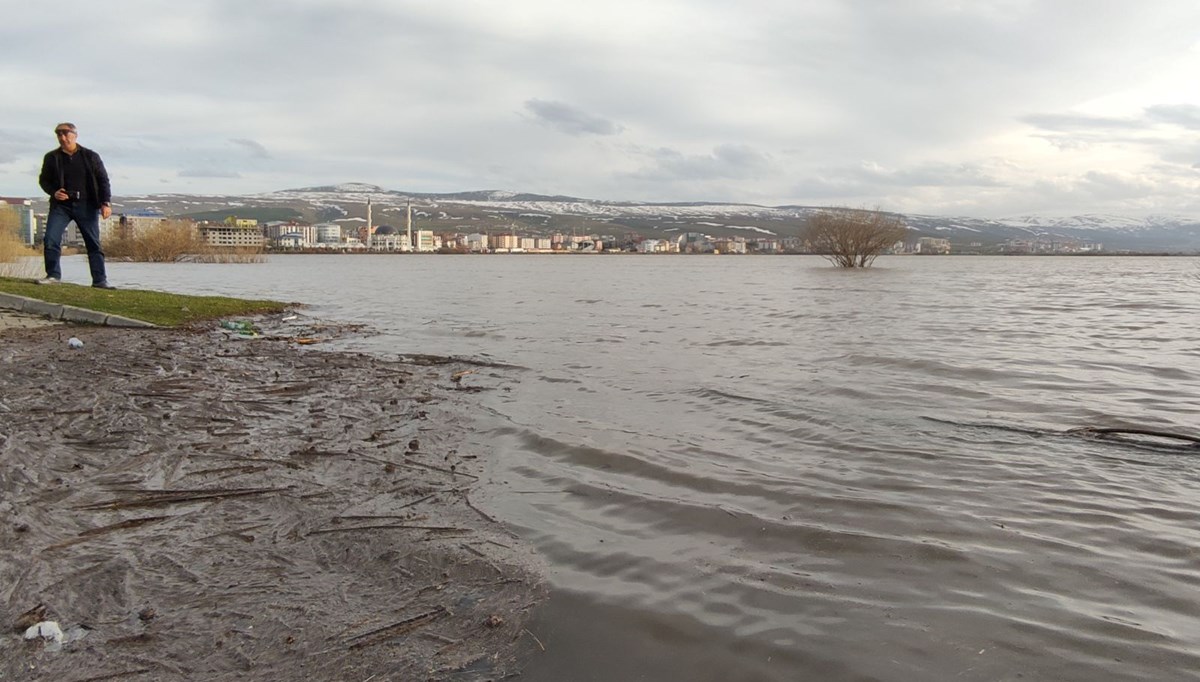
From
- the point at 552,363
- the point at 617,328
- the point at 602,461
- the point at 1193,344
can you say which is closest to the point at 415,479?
the point at 602,461

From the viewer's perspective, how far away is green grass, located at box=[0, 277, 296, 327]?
1377 cm

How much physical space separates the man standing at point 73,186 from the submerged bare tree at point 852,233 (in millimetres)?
70752

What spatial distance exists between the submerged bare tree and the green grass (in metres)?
67.2

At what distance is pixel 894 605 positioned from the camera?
3852 mm

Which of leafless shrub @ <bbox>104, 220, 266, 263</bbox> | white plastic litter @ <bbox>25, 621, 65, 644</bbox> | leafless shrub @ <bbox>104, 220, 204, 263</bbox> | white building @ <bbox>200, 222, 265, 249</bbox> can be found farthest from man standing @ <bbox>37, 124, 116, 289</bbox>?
white building @ <bbox>200, 222, 265, 249</bbox>

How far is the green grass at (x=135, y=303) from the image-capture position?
13.8m

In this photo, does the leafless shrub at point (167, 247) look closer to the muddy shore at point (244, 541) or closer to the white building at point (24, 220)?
the white building at point (24, 220)

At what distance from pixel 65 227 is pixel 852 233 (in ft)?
236

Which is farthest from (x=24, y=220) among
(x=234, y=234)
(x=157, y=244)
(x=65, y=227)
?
(x=234, y=234)

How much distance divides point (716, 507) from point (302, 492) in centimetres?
295

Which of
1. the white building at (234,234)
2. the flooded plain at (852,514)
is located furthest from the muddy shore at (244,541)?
the white building at (234,234)

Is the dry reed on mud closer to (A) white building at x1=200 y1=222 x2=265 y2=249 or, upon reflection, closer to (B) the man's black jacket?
(B) the man's black jacket

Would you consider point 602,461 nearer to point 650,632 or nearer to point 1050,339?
point 650,632

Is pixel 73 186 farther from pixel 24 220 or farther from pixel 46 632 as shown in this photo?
pixel 24 220
